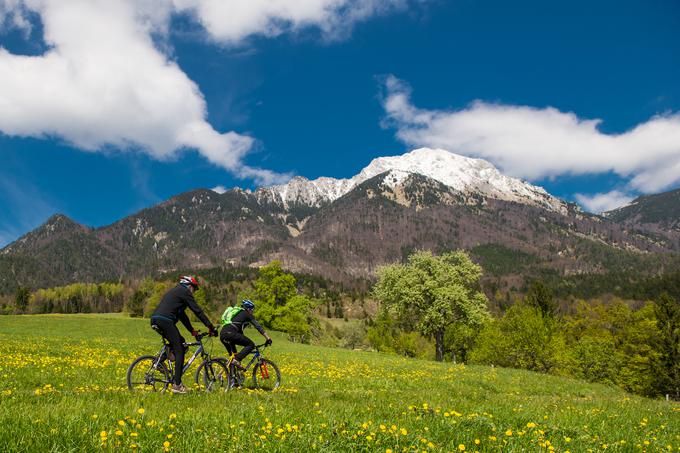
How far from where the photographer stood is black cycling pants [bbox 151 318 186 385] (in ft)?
37.3

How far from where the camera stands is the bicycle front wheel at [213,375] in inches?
496

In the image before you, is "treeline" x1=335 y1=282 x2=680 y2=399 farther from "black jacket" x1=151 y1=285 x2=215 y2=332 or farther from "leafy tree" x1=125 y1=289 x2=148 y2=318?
"leafy tree" x1=125 y1=289 x2=148 y2=318

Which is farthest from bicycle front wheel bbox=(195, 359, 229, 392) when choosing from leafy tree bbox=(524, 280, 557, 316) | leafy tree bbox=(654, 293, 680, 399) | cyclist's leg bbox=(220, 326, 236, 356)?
leafy tree bbox=(524, 280, 557, 316)

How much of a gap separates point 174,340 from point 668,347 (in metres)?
67.3

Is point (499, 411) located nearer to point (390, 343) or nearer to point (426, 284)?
point (426, 284)

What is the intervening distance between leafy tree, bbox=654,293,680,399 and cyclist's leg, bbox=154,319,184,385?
65.3m

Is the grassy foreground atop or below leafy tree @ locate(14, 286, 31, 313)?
below

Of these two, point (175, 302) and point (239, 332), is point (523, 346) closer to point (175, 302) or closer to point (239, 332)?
point (239, 332)

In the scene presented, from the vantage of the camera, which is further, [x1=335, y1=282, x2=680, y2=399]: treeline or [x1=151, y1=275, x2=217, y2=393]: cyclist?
[x1=335, y1=282, x2=680, y2=399]: treeline

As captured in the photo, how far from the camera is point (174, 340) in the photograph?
11562 millimetres

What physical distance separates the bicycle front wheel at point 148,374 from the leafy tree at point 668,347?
215 feet

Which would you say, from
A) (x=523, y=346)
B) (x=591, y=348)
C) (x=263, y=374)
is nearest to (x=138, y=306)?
(x=523, y=346)

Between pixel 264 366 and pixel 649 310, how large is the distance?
7694cm

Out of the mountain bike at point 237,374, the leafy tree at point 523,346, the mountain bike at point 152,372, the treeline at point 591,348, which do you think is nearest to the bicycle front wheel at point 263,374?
the mountain bike at point 237,374
